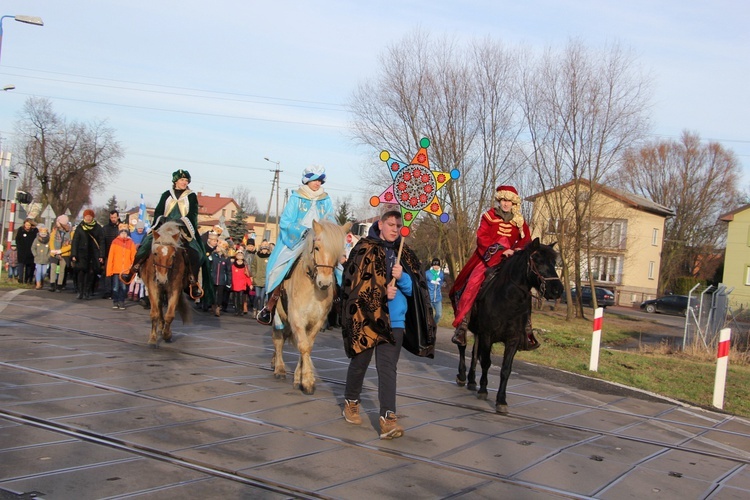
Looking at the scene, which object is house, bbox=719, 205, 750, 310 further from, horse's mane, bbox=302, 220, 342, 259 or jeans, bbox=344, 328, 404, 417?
jeans, bbox=344, 328, 404, 417

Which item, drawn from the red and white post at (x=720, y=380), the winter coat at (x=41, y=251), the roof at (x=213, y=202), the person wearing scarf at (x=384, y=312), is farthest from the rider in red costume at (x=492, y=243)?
the roof at (x=213, y=202)

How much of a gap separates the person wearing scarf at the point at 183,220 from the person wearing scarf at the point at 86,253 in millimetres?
6457

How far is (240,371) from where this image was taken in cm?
1020

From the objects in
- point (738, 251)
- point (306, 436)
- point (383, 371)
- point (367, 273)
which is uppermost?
point (738, 251)

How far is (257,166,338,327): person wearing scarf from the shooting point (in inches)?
383

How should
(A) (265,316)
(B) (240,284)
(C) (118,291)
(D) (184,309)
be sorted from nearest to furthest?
(A) (265,316) → (D) (184,309) → (C) (118,291) → (B) (240,284)

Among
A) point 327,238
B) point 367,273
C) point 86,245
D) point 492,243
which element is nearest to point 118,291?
point 86,245

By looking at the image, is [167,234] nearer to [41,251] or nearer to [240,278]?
[240,278]

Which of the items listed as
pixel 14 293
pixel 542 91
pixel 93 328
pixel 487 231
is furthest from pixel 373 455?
pixel 542 91

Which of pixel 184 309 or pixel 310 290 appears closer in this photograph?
pixel 310 290

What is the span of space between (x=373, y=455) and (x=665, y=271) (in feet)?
246

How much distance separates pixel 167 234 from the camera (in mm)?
12250

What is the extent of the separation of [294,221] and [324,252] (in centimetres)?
168

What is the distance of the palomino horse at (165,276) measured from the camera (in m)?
12.0
